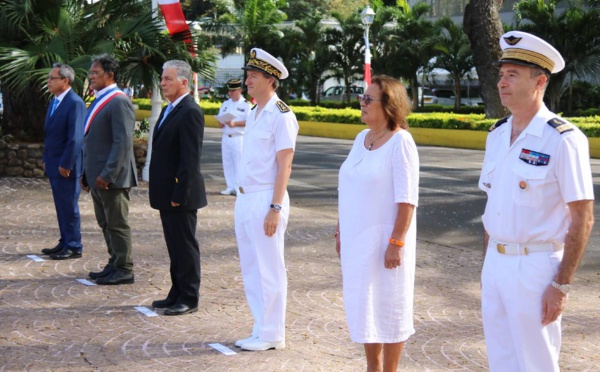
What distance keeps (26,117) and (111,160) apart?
9.25 meters

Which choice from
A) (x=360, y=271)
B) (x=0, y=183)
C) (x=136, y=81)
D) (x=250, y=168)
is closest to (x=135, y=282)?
(x=250, y=168)

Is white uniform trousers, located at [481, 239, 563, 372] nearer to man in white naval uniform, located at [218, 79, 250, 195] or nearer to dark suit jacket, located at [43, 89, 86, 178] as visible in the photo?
dark suit jacket, located at [43, 89, 86, 178]

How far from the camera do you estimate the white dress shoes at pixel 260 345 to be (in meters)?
6.06

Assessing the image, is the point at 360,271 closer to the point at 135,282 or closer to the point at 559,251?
the point at 559,251

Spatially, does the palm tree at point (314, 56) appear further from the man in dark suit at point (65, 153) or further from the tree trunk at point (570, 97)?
→ the man in dark suit at point (65, 153)

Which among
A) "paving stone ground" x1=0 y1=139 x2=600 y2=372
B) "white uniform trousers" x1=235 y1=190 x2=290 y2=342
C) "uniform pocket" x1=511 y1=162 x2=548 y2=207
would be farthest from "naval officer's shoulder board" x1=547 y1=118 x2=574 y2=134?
"white uniform trousers" x1=235 y1=190 x2=290 y2=342

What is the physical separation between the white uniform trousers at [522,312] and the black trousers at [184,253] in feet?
11.3

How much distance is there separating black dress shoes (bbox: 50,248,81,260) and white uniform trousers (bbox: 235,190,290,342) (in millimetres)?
3603

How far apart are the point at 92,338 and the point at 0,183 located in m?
9.70

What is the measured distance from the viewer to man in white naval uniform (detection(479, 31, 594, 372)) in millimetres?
3697

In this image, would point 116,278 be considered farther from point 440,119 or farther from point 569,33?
point 569,33

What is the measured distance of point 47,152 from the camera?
941 centimetres

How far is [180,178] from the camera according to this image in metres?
6.81

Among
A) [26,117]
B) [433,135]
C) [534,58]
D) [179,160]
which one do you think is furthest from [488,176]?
[433,135]
